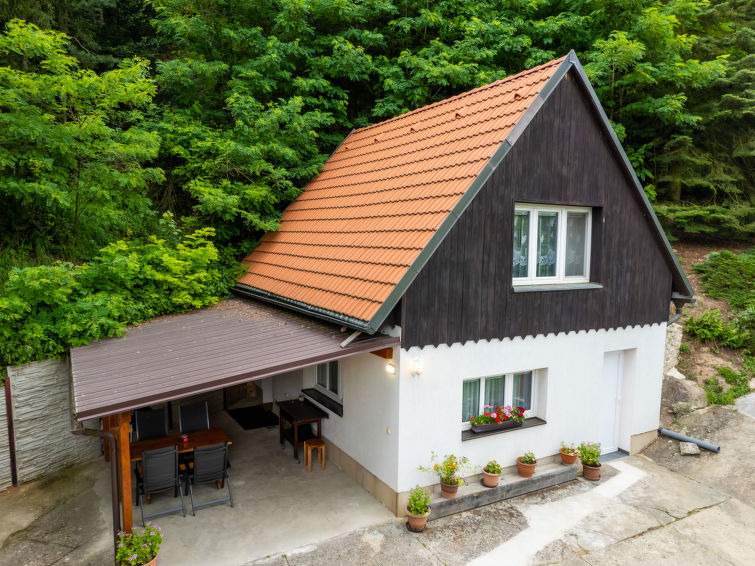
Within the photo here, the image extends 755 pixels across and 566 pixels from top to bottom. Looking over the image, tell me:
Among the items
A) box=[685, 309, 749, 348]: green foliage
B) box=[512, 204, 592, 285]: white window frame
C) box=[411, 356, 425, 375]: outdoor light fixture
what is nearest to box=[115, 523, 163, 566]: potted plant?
box=[411, 356, 425, 375]: outdoor light fixture

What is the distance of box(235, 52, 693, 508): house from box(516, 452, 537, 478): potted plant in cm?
14

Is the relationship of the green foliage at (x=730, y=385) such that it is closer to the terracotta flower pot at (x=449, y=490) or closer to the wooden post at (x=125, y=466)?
the terracotta flower pot at (x=449, y=490)

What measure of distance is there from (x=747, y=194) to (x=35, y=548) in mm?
20738

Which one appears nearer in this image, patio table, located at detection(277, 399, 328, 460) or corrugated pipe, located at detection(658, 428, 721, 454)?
patio table, located at detection(277, 399, 328, 460)

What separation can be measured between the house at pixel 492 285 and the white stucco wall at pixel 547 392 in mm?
29

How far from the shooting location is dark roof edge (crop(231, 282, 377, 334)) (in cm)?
647

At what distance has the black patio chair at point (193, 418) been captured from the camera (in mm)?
8445

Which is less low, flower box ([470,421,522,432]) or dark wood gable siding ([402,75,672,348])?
dark wood gable siding ([402,75,672,348])

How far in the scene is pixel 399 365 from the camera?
6.70 m

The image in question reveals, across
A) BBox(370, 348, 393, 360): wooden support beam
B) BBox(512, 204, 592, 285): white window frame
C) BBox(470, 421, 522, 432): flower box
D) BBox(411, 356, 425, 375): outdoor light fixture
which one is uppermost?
BBox(512, 204, 592, 285): white window frame

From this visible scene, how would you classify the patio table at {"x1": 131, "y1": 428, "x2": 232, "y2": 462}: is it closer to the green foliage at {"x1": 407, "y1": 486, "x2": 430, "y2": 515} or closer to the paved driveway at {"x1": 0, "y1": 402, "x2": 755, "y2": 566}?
the paved driveway at {"x1": 0, "y1": 402, "x2": 755, "y2": 566}

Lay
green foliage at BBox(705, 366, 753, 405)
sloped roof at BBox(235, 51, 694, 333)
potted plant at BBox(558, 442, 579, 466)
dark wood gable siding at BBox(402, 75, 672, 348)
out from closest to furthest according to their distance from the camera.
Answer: sloped roof at BBox(235, 51, 694, 333), dark wood gable siding at BBox(402, 75, 672, 348), potted plant at BBox(558, 442, 579, 466), green foliage at BBox(705, 366, 753, 405)

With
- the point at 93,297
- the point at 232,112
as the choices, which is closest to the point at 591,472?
the point at 93,297

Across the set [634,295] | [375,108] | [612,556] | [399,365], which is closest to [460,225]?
[399,365]
